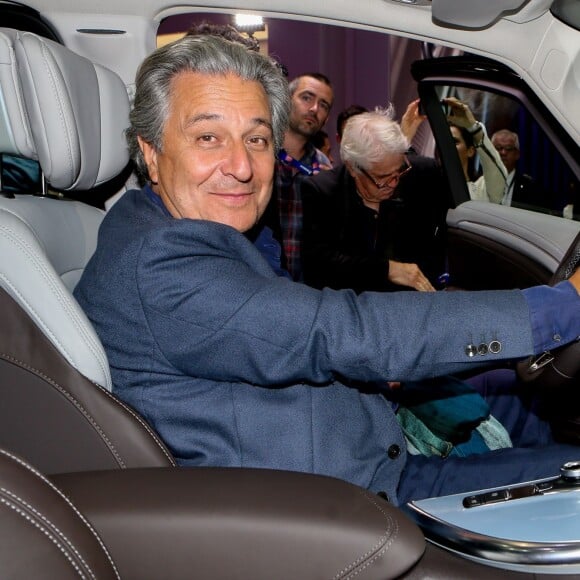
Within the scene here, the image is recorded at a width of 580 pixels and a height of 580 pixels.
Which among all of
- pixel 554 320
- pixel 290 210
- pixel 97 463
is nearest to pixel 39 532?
pixel 97 463

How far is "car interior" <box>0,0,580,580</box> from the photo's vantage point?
1.01 metres

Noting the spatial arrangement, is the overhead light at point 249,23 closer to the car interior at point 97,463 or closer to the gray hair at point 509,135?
the car interior at point 97,463

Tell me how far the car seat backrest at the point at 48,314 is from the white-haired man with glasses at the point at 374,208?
1.65 m

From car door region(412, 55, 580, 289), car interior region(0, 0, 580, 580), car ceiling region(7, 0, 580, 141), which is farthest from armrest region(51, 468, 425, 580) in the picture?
car door region(412, 55, 580, 289)

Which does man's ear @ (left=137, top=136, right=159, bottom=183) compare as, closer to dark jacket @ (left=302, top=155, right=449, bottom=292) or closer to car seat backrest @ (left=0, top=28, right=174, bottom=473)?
car seat backrest @ (left=0, top=28, right=174, bottom=473)

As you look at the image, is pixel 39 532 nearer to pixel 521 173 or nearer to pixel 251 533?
pixel 251 533

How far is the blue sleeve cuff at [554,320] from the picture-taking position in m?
1.14

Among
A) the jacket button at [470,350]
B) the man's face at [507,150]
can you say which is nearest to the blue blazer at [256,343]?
the jacket button at [470,350]

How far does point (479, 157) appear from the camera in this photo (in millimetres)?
3047

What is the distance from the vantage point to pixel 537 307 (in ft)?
3.78

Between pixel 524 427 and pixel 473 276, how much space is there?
1119 millimetres

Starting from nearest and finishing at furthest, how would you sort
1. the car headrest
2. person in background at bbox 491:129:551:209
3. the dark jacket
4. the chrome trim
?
1. the chrome trim
2. the car headrest
3. person in background at bbox 491:129:551:209
4. the dark jacket

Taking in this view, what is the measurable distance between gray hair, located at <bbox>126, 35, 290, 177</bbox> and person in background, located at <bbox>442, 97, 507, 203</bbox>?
5.06 feet

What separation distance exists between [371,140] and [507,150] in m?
0.50
